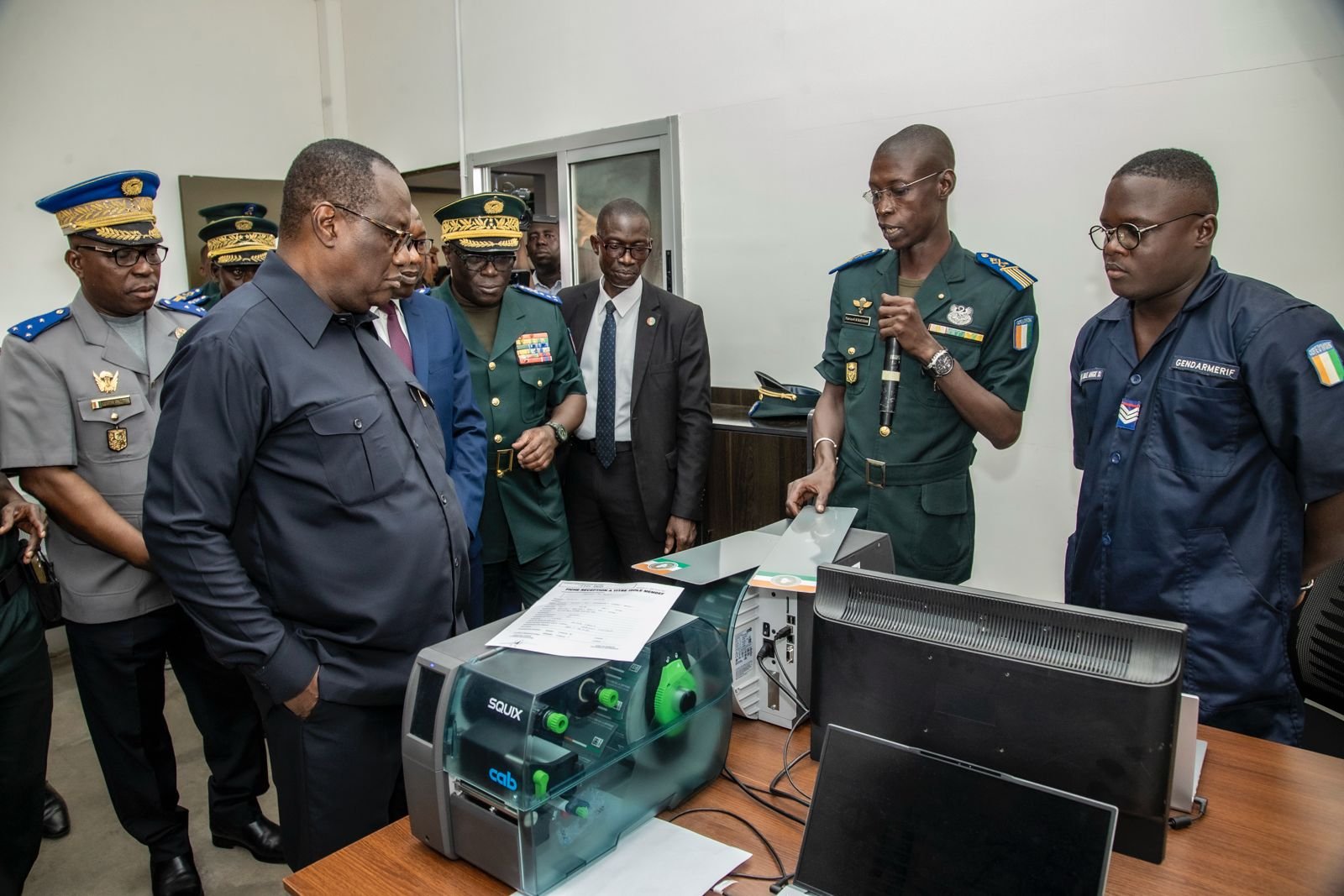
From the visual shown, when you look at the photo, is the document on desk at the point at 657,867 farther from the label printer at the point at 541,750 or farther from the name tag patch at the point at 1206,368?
the name tag patch at the point at 1206,368

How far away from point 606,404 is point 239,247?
152 centimetres

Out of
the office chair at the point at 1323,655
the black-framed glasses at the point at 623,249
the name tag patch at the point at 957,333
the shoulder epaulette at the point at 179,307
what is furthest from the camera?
the black-framed glasses at the point at 623,249

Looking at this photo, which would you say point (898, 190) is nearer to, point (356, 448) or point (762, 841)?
point (356, 448)

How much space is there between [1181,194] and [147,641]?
102 inches

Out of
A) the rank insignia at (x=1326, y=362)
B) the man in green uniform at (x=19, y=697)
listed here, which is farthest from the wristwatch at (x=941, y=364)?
the man in green uniform at (x=19, y=697)

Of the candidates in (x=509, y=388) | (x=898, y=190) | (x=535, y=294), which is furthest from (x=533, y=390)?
(x=898, y=190)

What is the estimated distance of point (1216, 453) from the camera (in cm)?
164

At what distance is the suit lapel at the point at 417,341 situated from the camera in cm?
223

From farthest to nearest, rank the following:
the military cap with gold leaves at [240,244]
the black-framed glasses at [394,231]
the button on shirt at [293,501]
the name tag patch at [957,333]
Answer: the military cap with gold leaves at [240,244]
the name tag patch at [957,333]
the black-framed glasses at [394,231]
the button on shirt at [293,501]

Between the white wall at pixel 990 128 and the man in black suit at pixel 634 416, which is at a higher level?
the white wall at pixel 990 128

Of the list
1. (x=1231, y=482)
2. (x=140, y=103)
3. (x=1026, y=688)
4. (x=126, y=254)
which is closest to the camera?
(x=1026, y=688)

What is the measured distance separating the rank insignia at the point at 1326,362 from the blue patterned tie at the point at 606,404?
2.03 metres

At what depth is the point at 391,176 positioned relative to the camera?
1.57 metres

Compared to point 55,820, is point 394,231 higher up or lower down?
higher up
